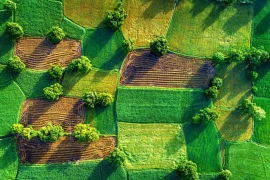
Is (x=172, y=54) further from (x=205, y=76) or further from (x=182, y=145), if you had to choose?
(x=182, y=145)

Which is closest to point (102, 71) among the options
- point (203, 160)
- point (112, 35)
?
point (112, 35)

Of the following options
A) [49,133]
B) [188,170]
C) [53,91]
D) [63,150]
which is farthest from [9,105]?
[188,170]

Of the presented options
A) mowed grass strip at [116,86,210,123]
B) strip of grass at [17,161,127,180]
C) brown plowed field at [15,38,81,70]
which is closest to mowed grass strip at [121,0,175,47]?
mowed grass strip at [116,86,210,123]

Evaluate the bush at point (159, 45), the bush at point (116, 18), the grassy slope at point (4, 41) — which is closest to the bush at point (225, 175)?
the bush at point (159, 45)

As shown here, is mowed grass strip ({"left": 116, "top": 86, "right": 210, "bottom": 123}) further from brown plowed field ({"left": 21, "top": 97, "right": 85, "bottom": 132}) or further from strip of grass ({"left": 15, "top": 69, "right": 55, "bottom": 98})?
strip of grass ({"left": 15, "top": 69, "right": 55, "bottom": 98})

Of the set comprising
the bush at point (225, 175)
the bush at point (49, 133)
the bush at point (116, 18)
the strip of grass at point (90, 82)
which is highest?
the bush at point (116, 18)

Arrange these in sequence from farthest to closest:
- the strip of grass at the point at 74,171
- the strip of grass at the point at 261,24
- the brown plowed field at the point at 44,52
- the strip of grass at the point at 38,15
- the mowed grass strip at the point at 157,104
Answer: the strip of grass at the point at 261,24, the mowed grass strip at the point at 157,104, the strip of grass at the point at 38,15, the brown plowed field at the point at 44,52, the strip of grass at the point at 74,171

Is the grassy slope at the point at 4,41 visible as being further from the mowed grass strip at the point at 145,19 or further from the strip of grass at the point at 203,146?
the strip of grass at the point at 203,146
